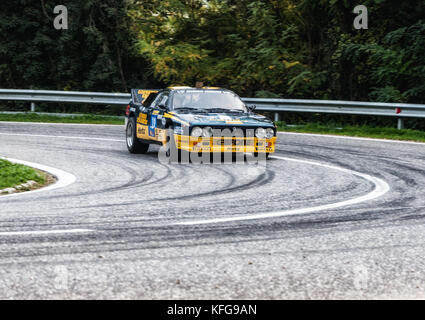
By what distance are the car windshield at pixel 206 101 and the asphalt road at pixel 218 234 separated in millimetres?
1938

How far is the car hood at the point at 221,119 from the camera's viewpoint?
12875 mm

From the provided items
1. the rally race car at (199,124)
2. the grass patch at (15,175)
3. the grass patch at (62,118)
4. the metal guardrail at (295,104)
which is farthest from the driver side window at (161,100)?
the grass patch at (62,118)

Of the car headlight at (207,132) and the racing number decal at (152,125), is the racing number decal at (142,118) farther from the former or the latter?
the car headlight at (207,132)

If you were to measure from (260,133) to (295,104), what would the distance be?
8586 millimetres

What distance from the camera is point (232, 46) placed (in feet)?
84.6

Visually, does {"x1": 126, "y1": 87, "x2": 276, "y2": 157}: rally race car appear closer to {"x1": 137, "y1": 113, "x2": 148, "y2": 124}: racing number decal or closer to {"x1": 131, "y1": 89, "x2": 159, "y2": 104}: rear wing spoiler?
{"x1": 137, "y1": 113, "x2": 148, "y2": 124}: racing number decal

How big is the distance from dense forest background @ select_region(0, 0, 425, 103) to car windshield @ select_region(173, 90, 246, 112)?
8.06 metres

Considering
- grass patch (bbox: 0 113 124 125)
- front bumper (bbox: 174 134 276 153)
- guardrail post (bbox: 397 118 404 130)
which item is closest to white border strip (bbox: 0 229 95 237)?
front bumper (bbox: 174 134 276 153)

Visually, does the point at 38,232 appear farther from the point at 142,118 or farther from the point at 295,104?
the point at 295,104

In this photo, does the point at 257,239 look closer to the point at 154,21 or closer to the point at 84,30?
the point at 154,21

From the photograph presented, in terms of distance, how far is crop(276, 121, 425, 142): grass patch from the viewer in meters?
18.3

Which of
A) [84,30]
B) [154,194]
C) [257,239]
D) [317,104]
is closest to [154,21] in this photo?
[84,30]
